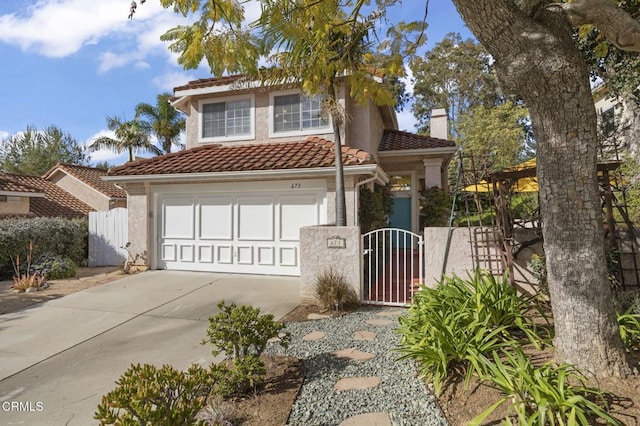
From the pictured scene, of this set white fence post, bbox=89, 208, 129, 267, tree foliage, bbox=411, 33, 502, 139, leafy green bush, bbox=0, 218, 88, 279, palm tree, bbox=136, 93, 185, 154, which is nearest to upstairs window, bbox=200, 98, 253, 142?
white fence post, bbox=89, 208, 129, 267

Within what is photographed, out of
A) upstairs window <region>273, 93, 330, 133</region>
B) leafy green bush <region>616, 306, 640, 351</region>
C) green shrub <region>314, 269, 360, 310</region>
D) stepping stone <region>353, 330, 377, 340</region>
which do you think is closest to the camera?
leafy green bush <region>616, 306, 640, 351</region>

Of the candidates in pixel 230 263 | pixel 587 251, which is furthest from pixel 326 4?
pixel 230 263

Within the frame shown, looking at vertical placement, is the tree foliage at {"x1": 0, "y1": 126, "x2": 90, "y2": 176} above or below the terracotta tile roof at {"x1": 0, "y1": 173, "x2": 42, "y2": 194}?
above

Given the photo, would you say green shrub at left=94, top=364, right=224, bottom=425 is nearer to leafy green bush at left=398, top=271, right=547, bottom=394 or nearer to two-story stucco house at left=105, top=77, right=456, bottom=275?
leafy green bush at left=398, top=271, right=547, bottom=394

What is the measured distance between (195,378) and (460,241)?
5.08 m

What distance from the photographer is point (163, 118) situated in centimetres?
2395

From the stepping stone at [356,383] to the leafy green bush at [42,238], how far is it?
11.6 m

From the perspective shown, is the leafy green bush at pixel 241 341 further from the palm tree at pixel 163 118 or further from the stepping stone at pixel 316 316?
the palm tree at pixel 163 118

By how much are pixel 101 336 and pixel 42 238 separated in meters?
7.88

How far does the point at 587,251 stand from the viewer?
3111 mm

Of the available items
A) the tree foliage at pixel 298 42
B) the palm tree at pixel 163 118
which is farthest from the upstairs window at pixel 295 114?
the palm tree at pixel 163 118

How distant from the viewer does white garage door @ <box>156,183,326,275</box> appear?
9.60 m

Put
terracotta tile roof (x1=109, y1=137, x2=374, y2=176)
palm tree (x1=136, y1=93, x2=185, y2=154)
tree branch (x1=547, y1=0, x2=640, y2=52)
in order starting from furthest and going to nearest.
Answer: palm tree (x1=136, y1=93, x2=185, y2=154), terracotta tile roof (x1=109, y1=137, x2=374, y2=176), tree branch (x1=547, y1=0, x2=640, y2=52)

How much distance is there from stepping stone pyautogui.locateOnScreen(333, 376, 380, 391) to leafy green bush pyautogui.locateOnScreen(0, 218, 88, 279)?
1162cm
